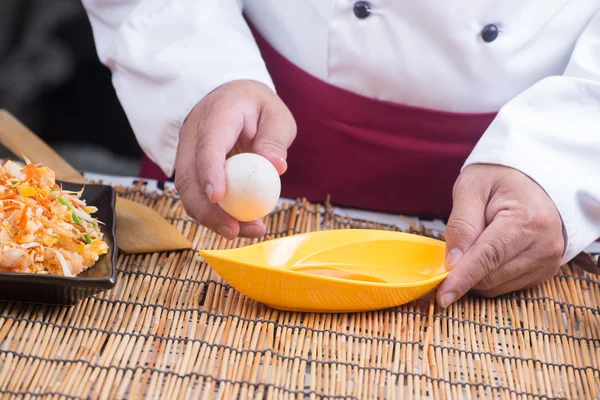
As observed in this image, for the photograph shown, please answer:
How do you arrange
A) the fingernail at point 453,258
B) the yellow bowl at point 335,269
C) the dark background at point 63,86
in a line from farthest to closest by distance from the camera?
the dark background at point 63,86 < the fingernail at point 453,258 < the yellow bowl at point 335,269

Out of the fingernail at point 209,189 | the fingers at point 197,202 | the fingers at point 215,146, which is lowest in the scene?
the fingers at point 197,202

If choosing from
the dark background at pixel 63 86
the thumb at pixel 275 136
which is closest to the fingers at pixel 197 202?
the thumb at pixel 275 136

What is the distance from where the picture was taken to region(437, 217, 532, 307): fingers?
1.00 m

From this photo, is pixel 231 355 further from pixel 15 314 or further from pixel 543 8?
pixel 543 8

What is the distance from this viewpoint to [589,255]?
123 centimetres

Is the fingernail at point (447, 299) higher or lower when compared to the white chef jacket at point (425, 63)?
lower

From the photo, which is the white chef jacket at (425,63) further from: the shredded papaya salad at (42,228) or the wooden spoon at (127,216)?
the shredded papaya salad at (42,228)

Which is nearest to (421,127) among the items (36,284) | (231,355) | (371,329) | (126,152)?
(371,329)

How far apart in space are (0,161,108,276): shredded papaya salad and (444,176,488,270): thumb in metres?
0.52

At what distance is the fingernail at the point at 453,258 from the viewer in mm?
1035

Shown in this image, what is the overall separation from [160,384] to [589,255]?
2.66ft

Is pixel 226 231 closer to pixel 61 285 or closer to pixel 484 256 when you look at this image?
A: pixel 61 285

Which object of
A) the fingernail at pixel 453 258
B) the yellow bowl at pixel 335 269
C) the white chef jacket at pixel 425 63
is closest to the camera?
the yellow bowl at pixel 335 269

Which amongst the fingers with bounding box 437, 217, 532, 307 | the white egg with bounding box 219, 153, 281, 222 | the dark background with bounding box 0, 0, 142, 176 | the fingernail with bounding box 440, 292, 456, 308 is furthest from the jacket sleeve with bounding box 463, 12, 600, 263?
the dark background with bounding box 0, 0, 142, 176
